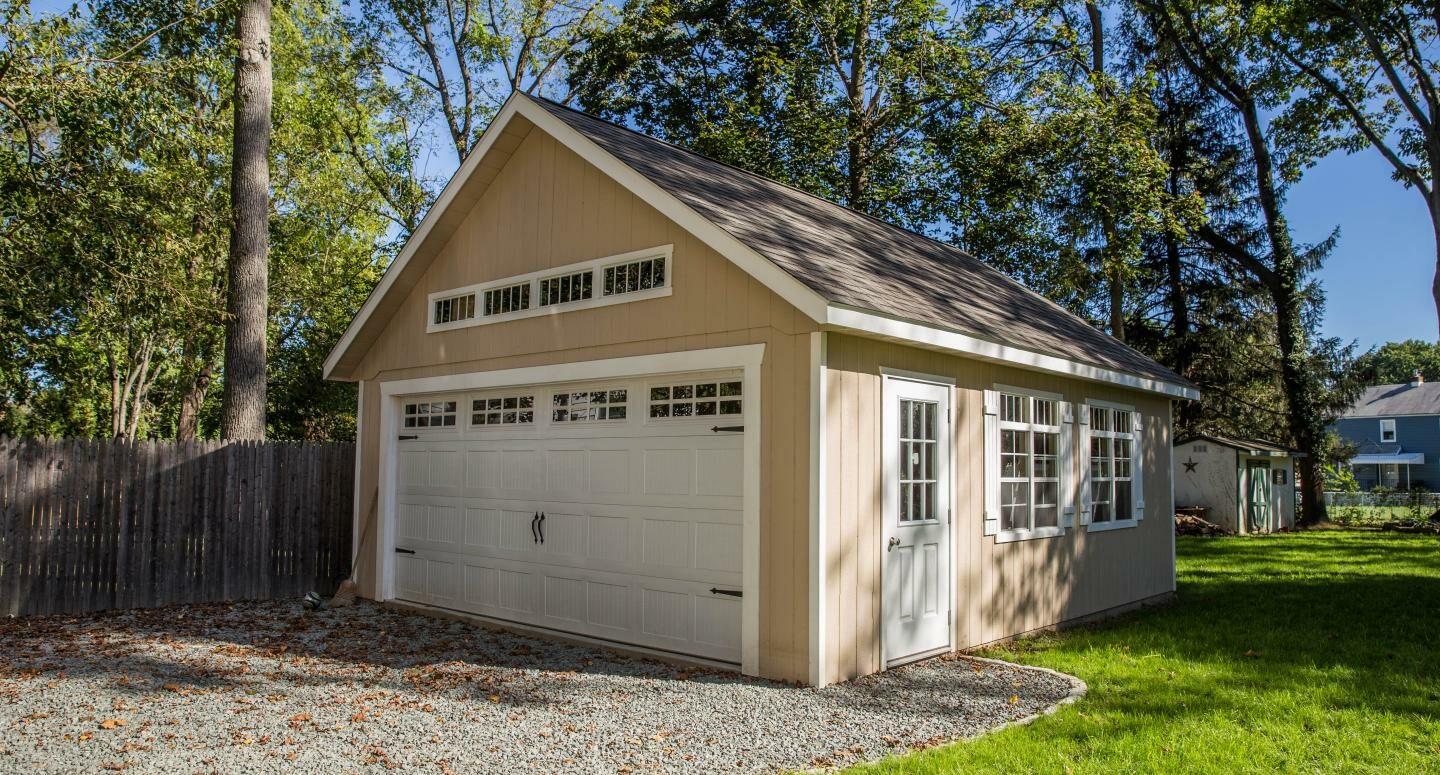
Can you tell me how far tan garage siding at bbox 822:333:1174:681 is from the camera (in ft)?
21.5

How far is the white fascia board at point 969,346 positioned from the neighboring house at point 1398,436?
126 ft

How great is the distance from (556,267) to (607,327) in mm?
936

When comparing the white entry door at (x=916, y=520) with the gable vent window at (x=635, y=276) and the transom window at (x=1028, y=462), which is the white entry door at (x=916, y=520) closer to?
the transom window at (x=1028, y=462)

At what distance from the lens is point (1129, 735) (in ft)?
17.4

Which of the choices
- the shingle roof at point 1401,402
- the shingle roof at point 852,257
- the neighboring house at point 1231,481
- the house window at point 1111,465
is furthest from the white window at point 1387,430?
the house window at point 1111,465

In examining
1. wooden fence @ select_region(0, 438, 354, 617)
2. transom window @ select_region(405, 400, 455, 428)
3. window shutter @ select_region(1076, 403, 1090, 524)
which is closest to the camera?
wooden fence @ select_region(0, 438, 354, 617)

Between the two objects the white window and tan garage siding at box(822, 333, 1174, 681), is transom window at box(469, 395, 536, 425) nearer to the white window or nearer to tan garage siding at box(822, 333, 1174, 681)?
tan garage siding at box(822, 333, 1174, 681)

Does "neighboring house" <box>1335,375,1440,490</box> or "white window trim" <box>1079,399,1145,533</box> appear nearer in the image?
"white window trim" <box>1079,399,1145,533</box>

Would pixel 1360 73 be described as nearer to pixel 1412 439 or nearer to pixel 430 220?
pixel 430 220

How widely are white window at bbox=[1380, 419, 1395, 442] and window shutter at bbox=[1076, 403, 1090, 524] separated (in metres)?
41.7

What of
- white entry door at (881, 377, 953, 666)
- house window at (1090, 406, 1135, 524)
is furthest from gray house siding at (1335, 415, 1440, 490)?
white entry door at (881, 377, 953, 666)

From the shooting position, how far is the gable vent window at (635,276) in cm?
764

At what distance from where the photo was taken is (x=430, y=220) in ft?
31.4

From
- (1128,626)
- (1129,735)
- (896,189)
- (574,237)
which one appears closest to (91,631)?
(574,237)
